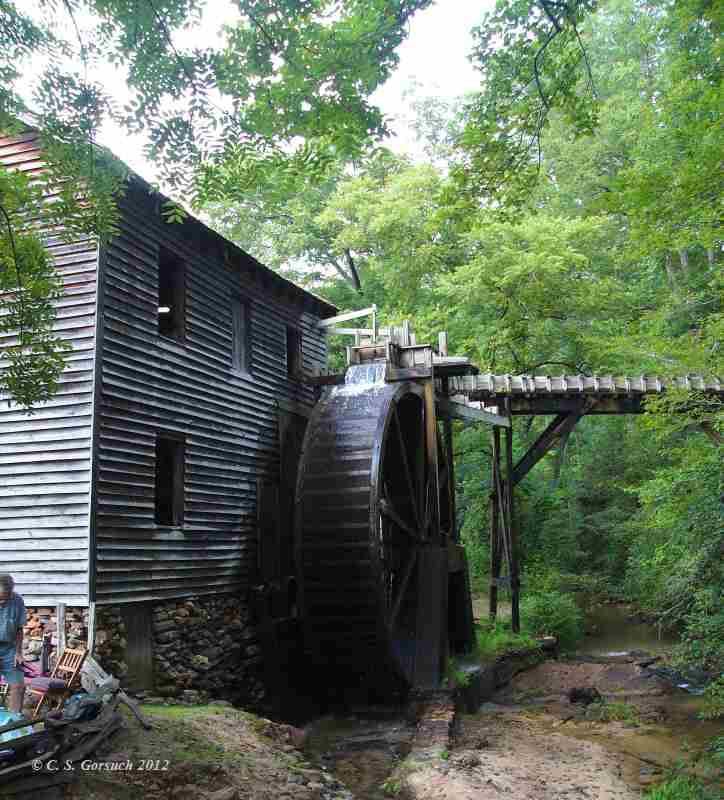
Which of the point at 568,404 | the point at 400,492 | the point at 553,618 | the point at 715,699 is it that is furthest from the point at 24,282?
the point at 553,618

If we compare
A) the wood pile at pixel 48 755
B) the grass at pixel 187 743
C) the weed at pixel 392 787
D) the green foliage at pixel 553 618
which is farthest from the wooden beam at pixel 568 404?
the wood pile at pixel 48 755

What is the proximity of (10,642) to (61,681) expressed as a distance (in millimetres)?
604

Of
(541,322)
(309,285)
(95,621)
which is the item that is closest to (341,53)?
(95,621)

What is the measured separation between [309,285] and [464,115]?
18.8 metres

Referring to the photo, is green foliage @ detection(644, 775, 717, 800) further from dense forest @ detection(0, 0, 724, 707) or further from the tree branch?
the tree branch

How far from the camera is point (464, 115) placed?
6.05 m

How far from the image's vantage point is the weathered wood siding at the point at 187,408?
28.8 feet

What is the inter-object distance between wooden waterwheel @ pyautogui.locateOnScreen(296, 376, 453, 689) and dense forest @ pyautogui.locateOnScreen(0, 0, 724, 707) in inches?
112

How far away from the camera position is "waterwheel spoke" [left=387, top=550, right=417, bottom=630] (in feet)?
33.8

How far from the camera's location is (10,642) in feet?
20.7

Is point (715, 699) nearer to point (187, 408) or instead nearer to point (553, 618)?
point (187, 408)

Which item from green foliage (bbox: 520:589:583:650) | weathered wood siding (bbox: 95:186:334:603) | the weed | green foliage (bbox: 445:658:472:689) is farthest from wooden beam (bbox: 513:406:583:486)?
the weed

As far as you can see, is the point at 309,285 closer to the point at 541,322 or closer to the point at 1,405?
the point at 541,322

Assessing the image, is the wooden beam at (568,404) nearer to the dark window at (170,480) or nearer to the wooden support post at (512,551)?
the wooden support post at (512,551)
